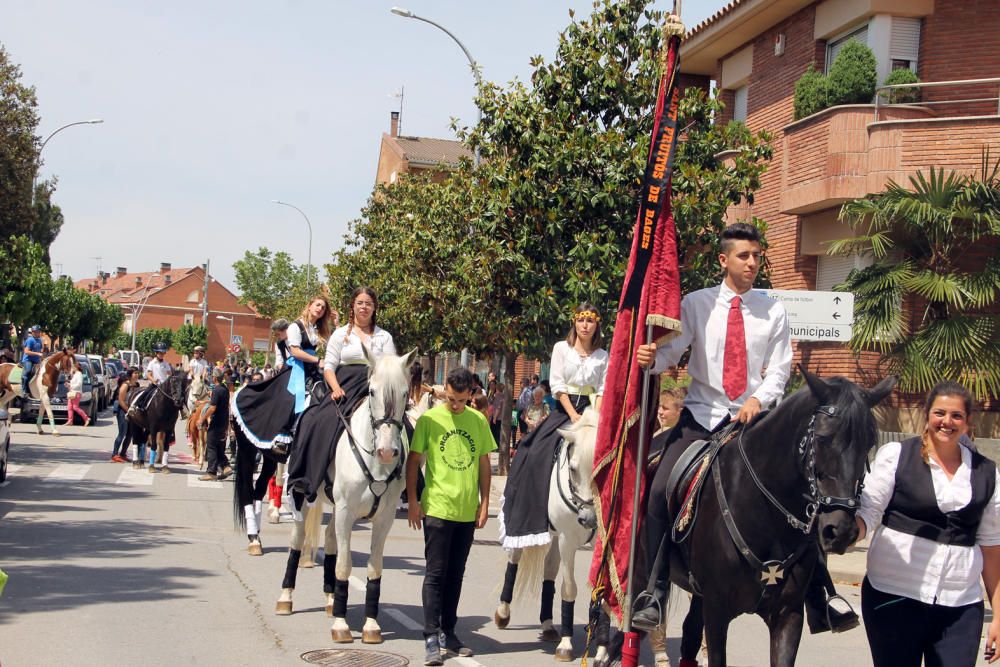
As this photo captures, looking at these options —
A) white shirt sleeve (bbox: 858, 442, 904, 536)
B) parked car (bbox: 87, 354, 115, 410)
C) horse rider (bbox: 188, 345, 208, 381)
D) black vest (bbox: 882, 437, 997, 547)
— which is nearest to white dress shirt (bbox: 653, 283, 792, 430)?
white shirt sleeve (bbox: 858, 442, 904, 536)

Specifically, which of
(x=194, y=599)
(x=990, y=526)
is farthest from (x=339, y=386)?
(x=990, y=526)

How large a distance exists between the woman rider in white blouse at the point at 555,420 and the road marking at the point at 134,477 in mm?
Result: 12835

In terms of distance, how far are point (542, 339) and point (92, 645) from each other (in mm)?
10783

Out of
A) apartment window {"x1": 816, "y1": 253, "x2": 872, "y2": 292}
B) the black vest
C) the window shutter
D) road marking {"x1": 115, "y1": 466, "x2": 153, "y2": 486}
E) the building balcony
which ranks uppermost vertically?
the window shutter

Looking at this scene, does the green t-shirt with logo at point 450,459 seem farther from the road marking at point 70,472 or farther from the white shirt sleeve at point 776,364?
the road marking at point 70,472

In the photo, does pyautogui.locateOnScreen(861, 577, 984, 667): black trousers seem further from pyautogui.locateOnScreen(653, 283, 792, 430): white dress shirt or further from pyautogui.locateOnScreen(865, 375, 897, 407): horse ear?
pyautogui.locateOnScreen(653, 283, 792, 430): white dress shirt

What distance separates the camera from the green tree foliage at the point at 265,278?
91.5 meters

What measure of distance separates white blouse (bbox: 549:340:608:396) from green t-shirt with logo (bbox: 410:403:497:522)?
3.21 ft

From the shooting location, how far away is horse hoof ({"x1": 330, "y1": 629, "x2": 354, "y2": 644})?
845cm

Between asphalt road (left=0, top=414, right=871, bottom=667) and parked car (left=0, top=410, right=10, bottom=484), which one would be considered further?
parked car (left=0, top=410, right=10, bottom=484)

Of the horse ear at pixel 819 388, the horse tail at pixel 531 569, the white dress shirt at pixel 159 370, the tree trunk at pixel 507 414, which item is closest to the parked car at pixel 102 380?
the white dress shirt at pixel 159 370

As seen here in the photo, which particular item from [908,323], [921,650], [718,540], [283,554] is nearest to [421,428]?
Answer: [718,540]

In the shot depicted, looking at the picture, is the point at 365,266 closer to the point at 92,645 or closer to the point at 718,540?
the point at 92,645

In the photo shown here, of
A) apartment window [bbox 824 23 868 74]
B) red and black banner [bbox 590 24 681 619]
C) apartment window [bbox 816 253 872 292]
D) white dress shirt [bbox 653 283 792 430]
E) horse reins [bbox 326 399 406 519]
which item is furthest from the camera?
apartment window [bbox 824 23 868 74]
